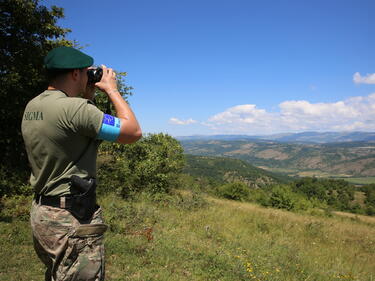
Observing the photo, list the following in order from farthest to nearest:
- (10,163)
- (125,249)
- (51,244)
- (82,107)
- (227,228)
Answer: (10,163) → (227,228) → (125,249) → (51,244) → (82,107)

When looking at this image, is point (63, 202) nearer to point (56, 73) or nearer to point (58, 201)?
point (58, 201)

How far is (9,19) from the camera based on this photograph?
35.8ft

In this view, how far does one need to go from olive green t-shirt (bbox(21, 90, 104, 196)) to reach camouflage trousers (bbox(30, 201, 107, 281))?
19cm

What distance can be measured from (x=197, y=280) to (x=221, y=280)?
1.50 ft

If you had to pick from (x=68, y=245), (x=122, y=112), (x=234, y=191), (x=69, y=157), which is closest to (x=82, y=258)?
(x=68, y=245)

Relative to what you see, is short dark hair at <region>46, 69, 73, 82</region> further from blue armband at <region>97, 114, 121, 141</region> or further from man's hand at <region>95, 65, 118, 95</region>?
blue armband at <region>97, 114, 121, 141</region>

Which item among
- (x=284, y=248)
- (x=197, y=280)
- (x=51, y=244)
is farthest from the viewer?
(x=284, y=248)

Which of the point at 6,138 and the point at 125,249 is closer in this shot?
the point at 125,249

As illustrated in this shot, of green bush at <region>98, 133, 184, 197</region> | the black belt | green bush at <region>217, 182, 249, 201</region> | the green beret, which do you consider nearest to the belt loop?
the black belt

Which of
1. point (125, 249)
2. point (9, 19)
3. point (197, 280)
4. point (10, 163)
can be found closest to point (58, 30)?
point (9, 19)

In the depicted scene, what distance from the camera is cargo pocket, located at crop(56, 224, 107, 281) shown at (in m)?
1.84

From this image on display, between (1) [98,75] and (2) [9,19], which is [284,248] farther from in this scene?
(2) [9,19]

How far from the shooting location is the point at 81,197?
186 cm

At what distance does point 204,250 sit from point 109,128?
5373 millimetres
